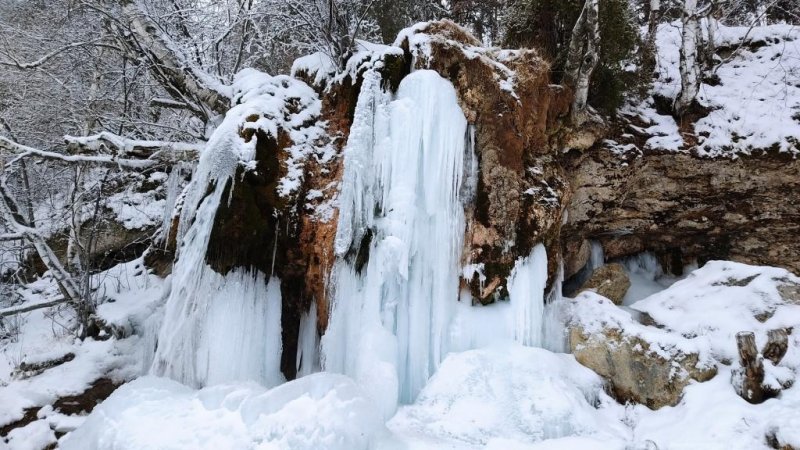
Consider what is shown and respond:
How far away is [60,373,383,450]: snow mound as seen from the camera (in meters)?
3.04

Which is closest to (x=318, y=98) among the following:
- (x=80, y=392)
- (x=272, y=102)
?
(x=272, y=102)

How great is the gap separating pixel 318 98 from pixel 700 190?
5871mm

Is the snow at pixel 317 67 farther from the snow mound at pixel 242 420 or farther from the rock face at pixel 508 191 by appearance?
the snow mound at pixel 242 420

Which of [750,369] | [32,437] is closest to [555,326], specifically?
[750,369]

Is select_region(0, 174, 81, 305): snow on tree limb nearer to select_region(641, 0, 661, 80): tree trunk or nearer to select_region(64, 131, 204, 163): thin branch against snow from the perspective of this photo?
select_region(64, 131, 204, 163): thin branch against snow

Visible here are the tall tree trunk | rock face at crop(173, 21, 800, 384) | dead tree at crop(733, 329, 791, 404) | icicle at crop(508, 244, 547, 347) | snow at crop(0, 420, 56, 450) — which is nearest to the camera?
dead tree at crop(733, 329, 791, 404)

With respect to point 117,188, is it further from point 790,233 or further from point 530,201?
point 790,233

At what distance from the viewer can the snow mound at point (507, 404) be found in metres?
3.91

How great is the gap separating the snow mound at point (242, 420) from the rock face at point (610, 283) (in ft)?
14.8

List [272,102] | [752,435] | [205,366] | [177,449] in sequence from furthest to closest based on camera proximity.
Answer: [272,102] → [205,366] → [752,435] → [177,449]

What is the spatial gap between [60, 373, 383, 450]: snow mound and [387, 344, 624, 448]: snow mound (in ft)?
2.22

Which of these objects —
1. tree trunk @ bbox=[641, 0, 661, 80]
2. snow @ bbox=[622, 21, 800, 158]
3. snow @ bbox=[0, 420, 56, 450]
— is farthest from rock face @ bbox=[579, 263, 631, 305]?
snow @ bbox=[0, 420, 56, 450]

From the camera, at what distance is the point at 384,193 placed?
504 cm

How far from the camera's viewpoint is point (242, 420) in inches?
126
